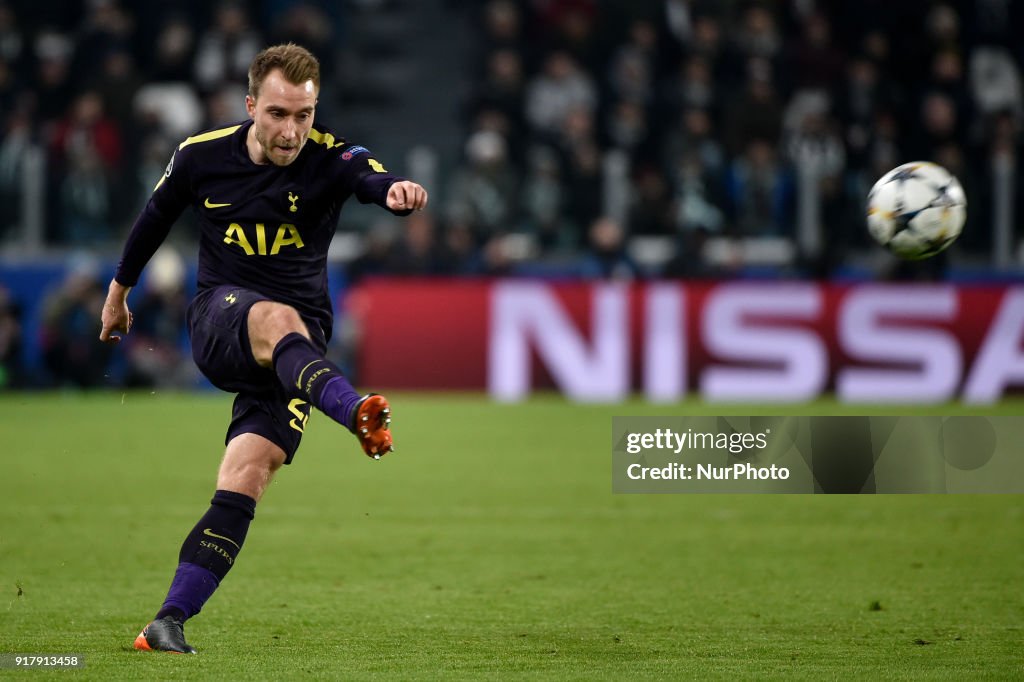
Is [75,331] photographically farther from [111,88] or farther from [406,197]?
[406,197]

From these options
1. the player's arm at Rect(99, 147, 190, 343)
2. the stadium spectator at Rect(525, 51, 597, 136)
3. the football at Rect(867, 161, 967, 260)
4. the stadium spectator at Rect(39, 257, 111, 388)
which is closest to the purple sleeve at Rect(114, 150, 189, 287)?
the player's arm at Rect(99, 147, 190, 343)

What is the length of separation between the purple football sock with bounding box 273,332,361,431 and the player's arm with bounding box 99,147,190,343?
75cm

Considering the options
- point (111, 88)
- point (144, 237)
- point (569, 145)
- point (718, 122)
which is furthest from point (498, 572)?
point (111, 88)

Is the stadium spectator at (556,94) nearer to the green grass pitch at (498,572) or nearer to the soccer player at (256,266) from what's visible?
the green grass pitch at (498,572)

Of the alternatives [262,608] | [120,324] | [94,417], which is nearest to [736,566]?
[262,608]

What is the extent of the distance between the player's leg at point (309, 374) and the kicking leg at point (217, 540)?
34 cm

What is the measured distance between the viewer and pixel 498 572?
718cm

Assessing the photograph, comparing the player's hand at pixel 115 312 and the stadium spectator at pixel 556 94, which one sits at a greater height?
the stadium spectator at pixel 556 94

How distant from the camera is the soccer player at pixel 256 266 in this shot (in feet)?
17.0

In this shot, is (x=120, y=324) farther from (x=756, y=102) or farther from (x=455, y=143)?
(x=455, y=143)

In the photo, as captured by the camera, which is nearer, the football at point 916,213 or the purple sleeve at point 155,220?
the purple sleeve at point 155,220

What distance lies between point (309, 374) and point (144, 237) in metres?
1.05

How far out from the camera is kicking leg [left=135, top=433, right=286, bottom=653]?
511 centimetres

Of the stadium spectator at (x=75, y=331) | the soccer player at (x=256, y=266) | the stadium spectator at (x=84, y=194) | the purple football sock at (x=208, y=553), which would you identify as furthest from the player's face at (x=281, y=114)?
the stadium spectator at (x=84, y=194)
